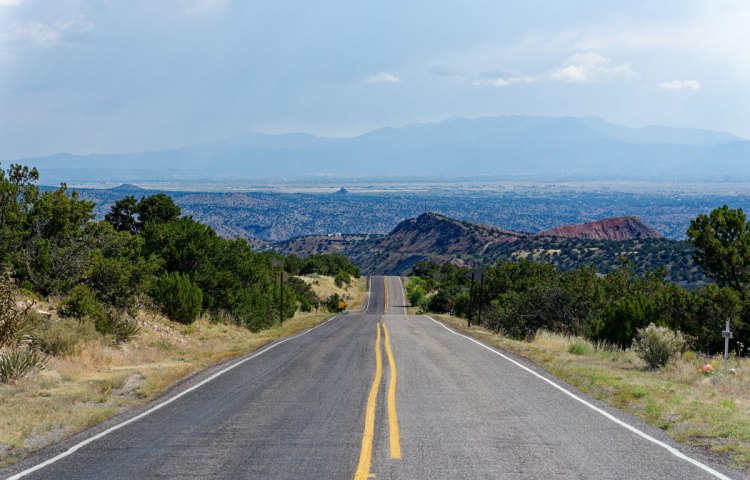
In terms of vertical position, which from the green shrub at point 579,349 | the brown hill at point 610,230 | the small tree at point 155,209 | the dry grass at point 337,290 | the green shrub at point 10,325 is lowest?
the dry grass at point 337,290

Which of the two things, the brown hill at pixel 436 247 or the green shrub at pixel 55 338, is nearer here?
the green shrub at pixel 55 338

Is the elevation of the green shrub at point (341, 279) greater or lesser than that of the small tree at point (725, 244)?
lesser

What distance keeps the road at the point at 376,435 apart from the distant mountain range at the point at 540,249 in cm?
4415

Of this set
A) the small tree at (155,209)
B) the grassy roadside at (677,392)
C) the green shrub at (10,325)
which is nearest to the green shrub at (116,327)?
the green shrub at (10,325)

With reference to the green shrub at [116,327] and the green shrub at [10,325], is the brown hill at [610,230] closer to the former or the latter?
the green shrub at [116,327]

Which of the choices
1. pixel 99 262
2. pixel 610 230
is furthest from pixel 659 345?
pixel 610 230

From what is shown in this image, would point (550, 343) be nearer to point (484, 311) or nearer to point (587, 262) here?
point (484, 311)

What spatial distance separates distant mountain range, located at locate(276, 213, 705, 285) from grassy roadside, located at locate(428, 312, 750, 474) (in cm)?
3675

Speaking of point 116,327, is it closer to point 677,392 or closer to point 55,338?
point 55,338

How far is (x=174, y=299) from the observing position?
3200cm

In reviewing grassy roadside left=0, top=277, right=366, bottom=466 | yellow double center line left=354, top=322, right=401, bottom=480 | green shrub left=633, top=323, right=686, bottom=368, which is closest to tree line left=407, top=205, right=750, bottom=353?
green shrub left=633, top=323, right=686, bottom=368

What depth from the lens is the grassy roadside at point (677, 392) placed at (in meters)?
10.6

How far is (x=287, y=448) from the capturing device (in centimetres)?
947

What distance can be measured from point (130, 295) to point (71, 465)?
65.2ft
